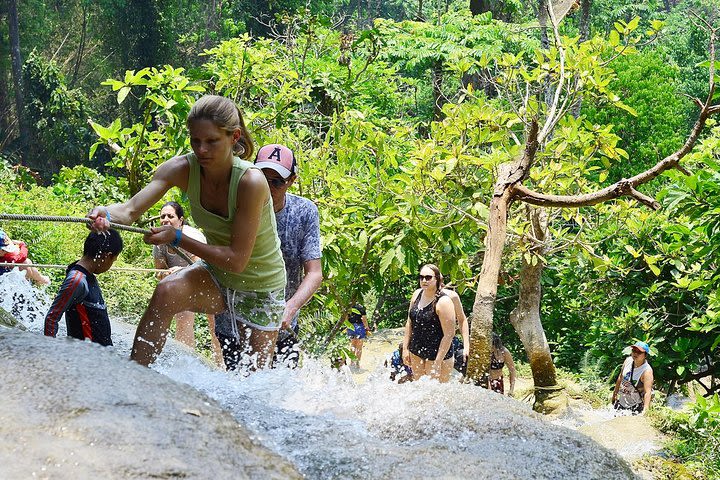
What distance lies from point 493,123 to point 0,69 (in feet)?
113

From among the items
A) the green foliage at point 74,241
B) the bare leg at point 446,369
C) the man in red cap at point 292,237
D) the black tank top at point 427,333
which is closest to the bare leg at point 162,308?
the man in red cap at point 292,237

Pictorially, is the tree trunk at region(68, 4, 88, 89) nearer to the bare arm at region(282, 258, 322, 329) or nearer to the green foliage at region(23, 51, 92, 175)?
the green foliage at region(23, 51, 92, 175)

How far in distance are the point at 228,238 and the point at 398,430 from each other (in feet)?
3.81

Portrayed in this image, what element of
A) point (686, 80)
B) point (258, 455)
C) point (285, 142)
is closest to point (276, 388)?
point (258, 455)

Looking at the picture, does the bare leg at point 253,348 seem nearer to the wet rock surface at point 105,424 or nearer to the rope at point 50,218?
the rope at point 50,218

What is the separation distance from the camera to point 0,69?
125 ft

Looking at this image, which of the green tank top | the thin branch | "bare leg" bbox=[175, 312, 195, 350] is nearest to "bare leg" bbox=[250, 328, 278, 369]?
the green tank top

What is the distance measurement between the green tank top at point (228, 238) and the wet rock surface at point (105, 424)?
44.3 inches

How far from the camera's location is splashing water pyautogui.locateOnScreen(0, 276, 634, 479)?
2.99m

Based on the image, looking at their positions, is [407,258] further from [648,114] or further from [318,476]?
[648,114]

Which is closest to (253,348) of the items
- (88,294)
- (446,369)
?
(88,294)

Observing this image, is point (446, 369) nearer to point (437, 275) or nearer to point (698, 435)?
point (437, 275)

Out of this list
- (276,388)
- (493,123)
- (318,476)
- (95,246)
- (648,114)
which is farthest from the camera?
(648,114)

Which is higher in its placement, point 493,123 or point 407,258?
point 493,123
